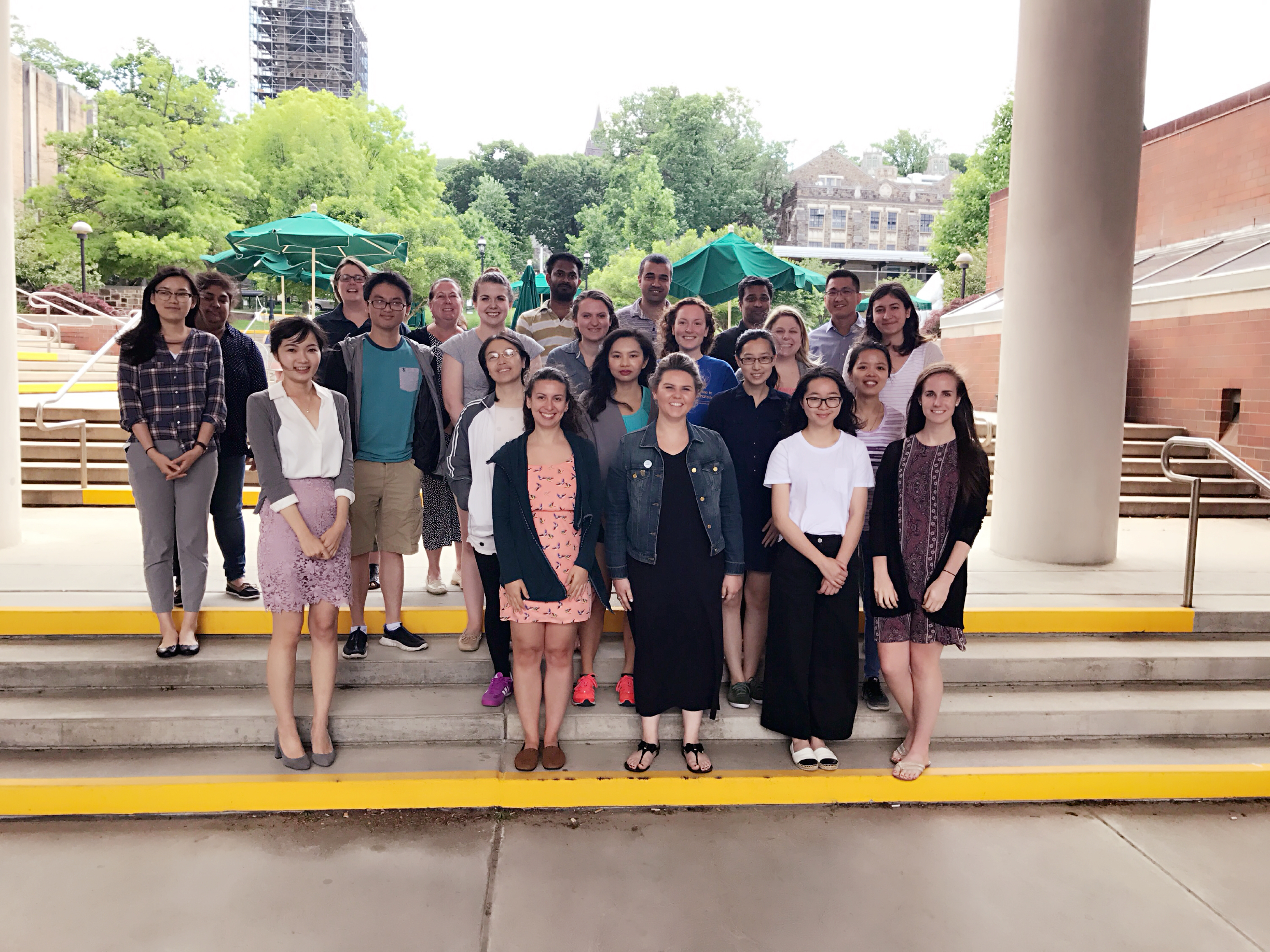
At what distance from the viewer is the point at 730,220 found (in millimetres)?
66625

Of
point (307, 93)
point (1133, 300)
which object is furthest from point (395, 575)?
point (307, 93)

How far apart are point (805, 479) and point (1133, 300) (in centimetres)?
947

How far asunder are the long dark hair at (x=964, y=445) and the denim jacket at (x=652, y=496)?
93 centimetres

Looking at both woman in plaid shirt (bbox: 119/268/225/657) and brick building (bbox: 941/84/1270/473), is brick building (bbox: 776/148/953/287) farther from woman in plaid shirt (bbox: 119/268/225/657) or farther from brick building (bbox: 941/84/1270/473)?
woman in plaid shirt (bbox: 119/268/225/657)

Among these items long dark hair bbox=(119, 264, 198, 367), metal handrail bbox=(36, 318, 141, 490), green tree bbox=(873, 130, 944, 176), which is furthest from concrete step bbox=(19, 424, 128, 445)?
green tree bbox=(873, 130, 944, 176)

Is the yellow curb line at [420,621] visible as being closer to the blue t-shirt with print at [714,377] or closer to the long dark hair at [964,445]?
the blue t-shirt with print at [714,377]

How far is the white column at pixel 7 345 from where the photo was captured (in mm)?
5879

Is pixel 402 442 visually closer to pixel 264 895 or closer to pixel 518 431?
pixel 518 431

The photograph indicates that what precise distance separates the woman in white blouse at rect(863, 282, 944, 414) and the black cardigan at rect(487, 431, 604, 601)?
1657 millimetres

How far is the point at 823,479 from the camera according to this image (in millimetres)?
3711

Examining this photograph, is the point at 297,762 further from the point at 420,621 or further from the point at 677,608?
the point at 677,608

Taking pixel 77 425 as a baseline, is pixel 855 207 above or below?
above

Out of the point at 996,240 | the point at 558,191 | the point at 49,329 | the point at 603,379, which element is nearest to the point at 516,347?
the point at 603,379

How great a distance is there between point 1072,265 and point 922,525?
337 centimetres
